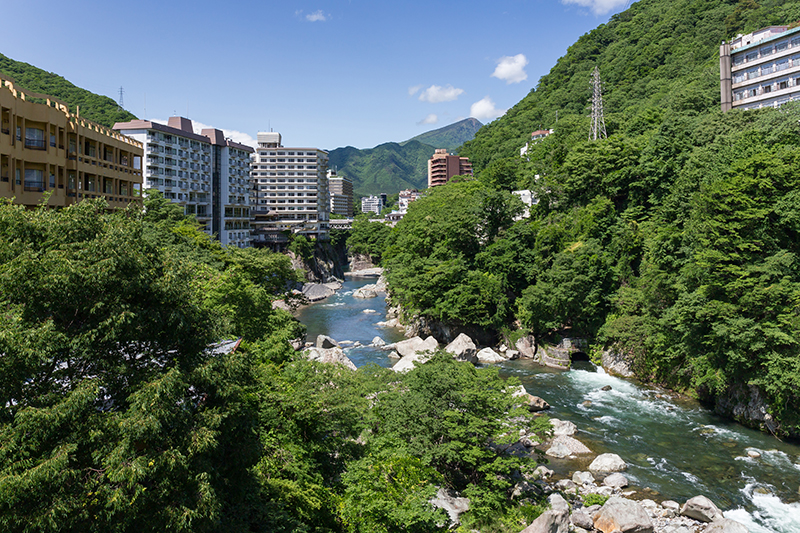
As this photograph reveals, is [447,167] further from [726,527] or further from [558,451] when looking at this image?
[726,527]

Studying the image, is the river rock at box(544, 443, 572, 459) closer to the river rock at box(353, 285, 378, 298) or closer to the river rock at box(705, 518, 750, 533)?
the river rock at box(705, 518, 750, 533)

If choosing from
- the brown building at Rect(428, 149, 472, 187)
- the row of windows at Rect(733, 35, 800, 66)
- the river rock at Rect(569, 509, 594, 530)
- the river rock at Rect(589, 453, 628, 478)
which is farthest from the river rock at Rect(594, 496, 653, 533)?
the brown building at Rect(428, 149, 472, 187)

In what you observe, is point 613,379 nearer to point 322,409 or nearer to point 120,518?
point 322,409

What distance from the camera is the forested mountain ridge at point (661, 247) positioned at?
22438mm

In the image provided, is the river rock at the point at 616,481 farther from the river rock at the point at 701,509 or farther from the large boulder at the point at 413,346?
the large boulder at the point at 413,346

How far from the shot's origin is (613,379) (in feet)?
101

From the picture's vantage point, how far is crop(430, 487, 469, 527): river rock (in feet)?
49.2

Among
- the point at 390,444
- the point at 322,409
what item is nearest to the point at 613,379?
the point at 390,444

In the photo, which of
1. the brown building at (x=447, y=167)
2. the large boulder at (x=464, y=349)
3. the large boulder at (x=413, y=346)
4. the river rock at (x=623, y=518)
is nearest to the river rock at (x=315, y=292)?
the large boulder at (x=413, y=346)

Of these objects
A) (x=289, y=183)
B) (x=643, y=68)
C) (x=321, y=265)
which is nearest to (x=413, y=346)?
(x=321, y=265)

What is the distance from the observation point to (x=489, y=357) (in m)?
35.7

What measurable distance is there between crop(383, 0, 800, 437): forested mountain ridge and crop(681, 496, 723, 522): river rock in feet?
25.6

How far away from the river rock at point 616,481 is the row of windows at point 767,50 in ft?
163

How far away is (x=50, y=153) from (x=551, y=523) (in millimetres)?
30548
